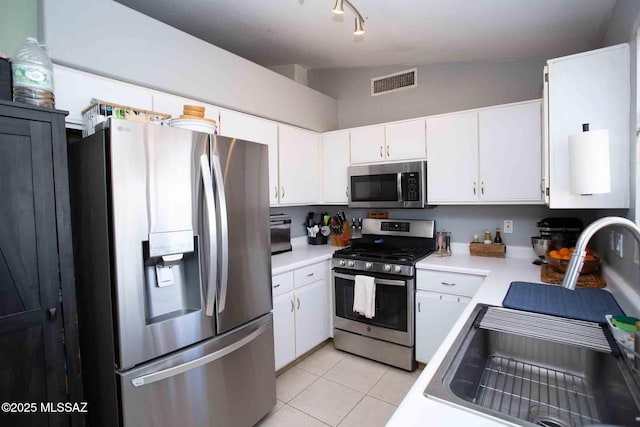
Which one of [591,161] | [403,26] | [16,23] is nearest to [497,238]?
[591,161]

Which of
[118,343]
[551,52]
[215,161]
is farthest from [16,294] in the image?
[551,52]

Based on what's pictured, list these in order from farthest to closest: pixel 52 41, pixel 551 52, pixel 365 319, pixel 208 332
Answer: pixel 365 319
pixel 551 52
pixel 208 332
pixel 52 41

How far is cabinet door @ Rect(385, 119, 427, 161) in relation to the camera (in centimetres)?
269

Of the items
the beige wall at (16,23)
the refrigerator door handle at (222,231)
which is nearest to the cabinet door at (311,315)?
the refrigerator door handle at (222,231)

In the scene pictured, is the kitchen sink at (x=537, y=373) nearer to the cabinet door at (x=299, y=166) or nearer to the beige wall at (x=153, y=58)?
the cabinet door at (x=299, y=166)

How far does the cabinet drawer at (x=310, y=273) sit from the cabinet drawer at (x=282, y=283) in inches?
2.4

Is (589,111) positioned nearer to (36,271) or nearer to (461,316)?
(461,316)

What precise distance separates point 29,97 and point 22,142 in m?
0.23

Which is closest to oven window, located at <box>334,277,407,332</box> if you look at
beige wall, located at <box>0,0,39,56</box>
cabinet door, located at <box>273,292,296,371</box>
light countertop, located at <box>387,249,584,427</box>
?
light countertop, located at <box>387,249,584,427</box>

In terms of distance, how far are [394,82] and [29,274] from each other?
3.09m

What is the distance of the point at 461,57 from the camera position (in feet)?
8.68

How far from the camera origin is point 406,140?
9.04ft

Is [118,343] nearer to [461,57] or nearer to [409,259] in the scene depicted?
[409,259]

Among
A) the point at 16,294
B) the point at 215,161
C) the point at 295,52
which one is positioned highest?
the point at 295,52
